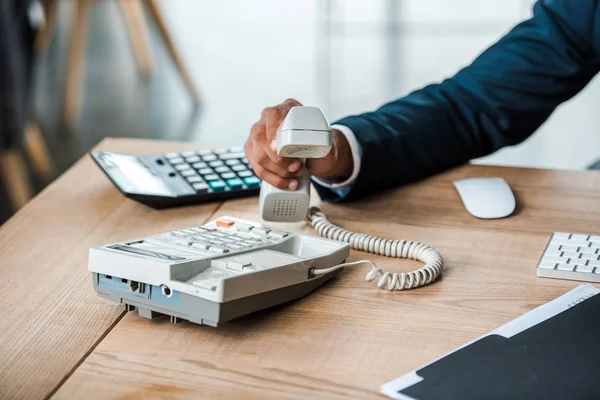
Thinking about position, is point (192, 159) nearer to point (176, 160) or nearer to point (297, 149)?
point (176, 160)

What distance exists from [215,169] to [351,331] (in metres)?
0.41

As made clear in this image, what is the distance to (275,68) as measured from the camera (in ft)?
12.5

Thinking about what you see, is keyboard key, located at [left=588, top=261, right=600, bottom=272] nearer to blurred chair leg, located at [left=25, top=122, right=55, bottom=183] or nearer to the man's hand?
the man's hand

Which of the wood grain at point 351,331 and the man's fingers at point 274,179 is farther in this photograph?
the man's fingers at point 274,179

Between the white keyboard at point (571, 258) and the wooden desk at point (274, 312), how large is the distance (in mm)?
12

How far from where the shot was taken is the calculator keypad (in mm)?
1020

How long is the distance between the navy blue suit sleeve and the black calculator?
152 millimetres

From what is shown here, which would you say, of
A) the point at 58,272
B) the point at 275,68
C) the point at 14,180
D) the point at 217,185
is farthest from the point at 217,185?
the point at 275,68

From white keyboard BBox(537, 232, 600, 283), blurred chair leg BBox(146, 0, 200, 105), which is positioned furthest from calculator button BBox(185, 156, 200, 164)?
blurred chair leg BBox(146, 0, 200, 105)

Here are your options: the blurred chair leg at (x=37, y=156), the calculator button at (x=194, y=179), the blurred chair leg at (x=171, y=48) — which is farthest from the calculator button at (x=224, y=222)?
the blurred chair leg at (x=171, y=48)

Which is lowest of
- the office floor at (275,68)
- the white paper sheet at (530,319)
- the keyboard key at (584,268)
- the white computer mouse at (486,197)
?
the office floor at (275,68)

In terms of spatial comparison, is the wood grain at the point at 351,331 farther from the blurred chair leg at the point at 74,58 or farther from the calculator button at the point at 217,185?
the blurred chair leg at the point at 74,58

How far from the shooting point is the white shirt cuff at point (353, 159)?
3.29 ft

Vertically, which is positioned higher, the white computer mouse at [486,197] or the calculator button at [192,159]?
the calculator button at [192,159]
